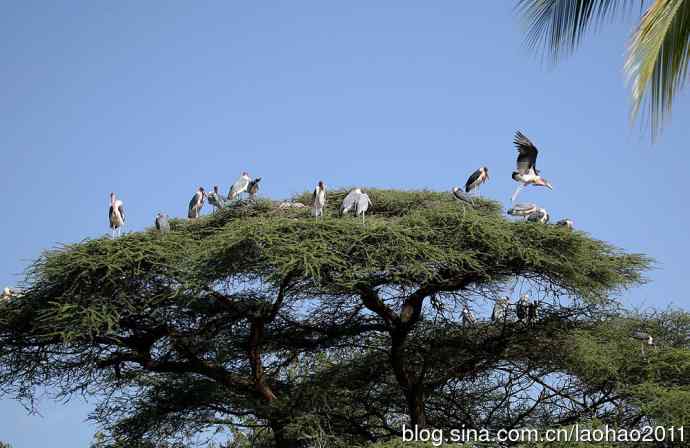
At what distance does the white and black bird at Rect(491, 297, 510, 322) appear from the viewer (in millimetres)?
19625

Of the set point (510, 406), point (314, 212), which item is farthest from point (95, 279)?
point (510, 406)

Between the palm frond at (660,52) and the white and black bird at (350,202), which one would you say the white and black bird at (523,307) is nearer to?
the white and black bird at (350,202)

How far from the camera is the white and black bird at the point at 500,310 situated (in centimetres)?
1962

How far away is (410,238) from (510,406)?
5425 millimetres

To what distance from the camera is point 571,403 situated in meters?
20.2

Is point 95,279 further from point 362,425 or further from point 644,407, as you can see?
point 644,407

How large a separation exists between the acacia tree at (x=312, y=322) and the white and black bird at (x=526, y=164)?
1.09 m

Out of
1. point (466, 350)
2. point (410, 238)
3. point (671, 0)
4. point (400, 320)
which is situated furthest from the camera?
point (466, 350)

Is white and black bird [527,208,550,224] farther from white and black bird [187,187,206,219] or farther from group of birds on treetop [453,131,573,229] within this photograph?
white and black bird [187,187,206,219]

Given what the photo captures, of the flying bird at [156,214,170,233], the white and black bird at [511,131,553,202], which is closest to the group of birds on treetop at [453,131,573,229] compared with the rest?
the white and black bird at [511,131,553,202]

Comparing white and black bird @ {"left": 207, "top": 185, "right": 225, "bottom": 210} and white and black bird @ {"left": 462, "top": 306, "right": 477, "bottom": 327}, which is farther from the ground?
white and black bird @ {"left": 207, "top": 185, "right": 225, "bottom": 210}

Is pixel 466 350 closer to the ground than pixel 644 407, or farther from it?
farther from it

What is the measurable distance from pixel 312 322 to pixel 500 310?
3.70 metres

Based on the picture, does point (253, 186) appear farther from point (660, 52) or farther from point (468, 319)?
point (660, 52)
